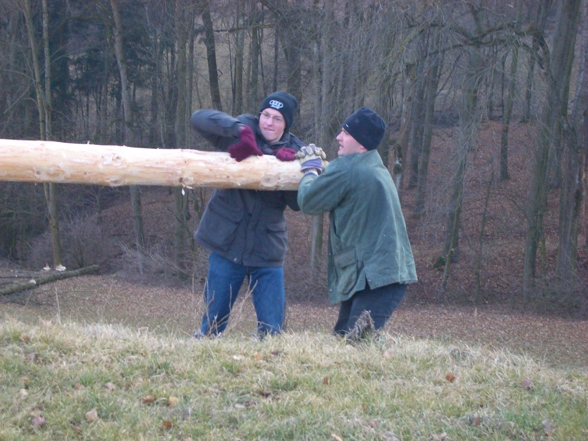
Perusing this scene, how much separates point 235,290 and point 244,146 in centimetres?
121

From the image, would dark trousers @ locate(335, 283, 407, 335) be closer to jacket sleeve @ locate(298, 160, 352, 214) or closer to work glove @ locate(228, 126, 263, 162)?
jacket sleeve @ locate(298, 160, 352, 214)

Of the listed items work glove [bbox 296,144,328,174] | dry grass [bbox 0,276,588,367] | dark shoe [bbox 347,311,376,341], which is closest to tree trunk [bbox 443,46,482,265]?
dry grass [bbox 0,276,588,367]

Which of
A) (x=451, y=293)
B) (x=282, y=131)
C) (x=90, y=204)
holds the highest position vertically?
(x=282, y=131)

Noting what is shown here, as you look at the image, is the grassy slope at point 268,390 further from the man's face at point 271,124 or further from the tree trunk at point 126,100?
the tree trunk at point 126,100

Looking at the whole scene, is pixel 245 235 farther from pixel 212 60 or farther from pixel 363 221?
pixel 212 60

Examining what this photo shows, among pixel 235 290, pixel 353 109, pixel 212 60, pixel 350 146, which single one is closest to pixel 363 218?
pixel 350 146

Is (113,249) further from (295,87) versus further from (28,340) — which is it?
(28,340)

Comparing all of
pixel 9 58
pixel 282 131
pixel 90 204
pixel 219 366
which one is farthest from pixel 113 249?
pixel 219 366

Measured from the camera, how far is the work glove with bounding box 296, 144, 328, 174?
5.38 metres

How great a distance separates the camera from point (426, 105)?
20.4 meters

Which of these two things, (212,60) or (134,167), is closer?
(134,167)

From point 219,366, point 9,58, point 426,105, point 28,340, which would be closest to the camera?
point 219,366

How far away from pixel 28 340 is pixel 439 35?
11265mm

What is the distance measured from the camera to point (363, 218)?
196 inches
